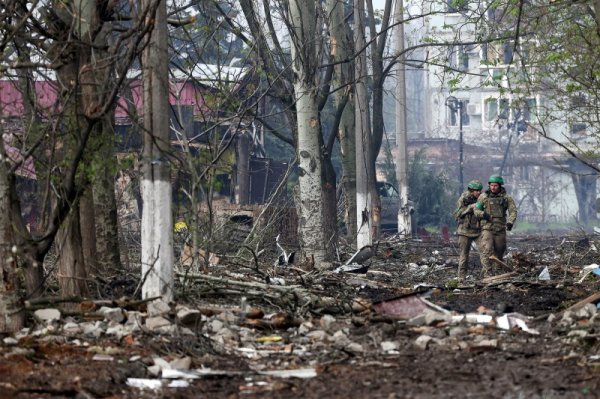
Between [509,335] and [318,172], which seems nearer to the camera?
[509,335]

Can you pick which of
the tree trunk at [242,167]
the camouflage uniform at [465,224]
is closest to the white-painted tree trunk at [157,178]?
the camouflage uniform at [465,224]

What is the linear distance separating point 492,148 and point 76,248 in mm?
64295

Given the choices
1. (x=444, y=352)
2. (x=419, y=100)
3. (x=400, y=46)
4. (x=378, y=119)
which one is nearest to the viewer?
(x=444, y=352)

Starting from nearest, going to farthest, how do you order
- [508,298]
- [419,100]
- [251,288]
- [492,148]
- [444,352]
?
1. [444,352]
2. [251,288]
3. [508,298]
4. [492,148]
5. [419,100]

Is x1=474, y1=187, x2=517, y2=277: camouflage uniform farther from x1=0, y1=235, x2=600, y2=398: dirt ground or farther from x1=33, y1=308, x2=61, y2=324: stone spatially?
x1=33, y1=308, x2=61, y2=324: stone

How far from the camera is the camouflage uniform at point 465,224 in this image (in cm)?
1835

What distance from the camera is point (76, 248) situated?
1103cm

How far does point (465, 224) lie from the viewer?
61.0 ft

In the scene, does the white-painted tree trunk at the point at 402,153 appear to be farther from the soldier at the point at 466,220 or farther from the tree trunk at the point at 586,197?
the tree trunk at the point at 586,197


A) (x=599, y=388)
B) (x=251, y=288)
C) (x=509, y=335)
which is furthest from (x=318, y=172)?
(x=599, y=388)

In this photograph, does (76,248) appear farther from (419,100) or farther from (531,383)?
(419,100)

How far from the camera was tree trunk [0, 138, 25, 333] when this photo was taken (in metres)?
9.49

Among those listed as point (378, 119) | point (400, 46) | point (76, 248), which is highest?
point (400, 46)

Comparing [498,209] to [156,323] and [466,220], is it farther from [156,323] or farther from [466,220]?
[156,323]
